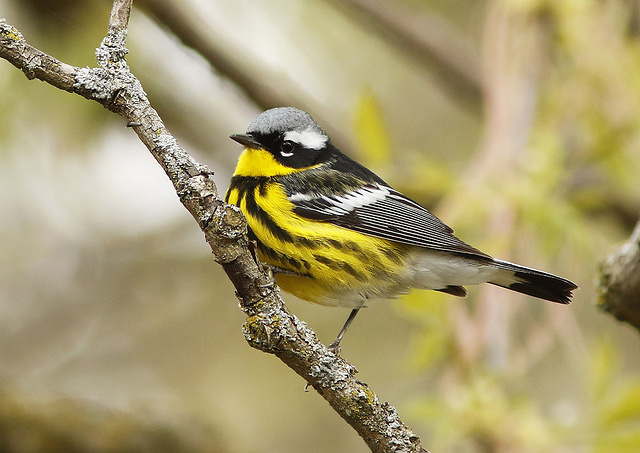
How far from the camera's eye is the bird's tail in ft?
10.8

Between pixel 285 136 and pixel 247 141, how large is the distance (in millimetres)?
247

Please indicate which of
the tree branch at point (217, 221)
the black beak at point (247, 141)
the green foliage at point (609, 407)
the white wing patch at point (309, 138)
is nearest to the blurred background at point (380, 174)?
the green foliage at point (609, 407)

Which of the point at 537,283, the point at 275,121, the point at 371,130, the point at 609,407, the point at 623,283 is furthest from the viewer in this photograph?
the point at 371,130

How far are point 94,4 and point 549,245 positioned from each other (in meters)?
3.37

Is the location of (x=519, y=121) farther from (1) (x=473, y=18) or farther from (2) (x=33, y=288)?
(2) (x=33, y=288)

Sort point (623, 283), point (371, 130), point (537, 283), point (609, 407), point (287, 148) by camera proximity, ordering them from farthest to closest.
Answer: point (371, 130)
point (609, 407)
point (287, 148)
point (537, 283)
point (623, 283)

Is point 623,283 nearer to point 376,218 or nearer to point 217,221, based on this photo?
point 376,218

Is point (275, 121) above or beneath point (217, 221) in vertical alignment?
above

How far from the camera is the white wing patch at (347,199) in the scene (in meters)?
3.46

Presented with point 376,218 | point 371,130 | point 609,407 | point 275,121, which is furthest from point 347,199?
point 609,407

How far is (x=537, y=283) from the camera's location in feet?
11.1

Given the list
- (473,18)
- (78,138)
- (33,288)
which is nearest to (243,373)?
(33,288)

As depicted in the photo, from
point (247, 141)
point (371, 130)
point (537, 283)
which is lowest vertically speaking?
point (247, 141)

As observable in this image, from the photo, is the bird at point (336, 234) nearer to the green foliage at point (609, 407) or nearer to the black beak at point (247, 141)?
the black beak at point (247, 141)
